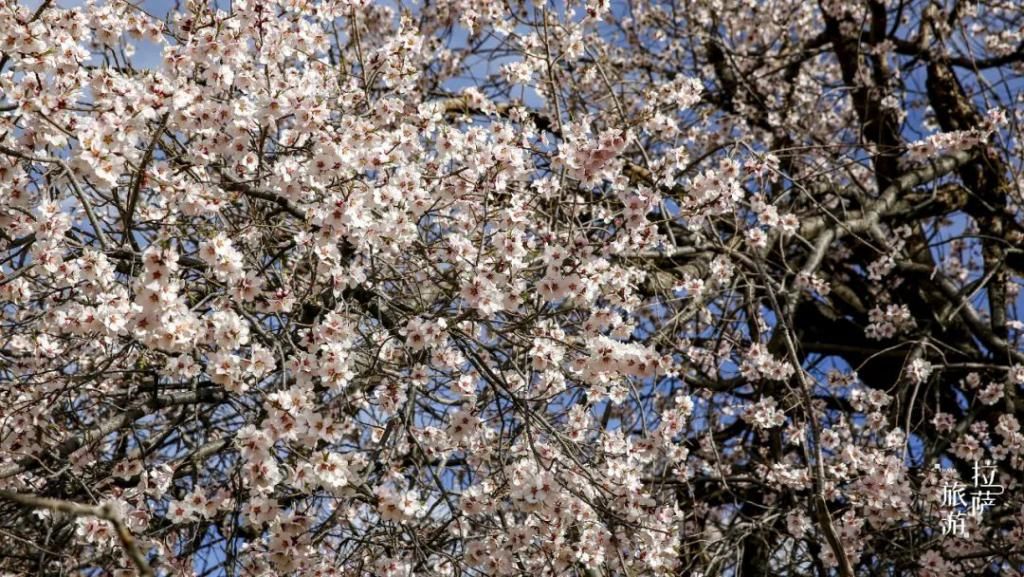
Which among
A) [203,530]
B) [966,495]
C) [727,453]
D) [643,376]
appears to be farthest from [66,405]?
[966,495]

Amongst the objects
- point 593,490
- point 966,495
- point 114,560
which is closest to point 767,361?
point 966,495

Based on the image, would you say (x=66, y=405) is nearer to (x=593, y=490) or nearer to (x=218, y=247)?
(x=218, y=247)

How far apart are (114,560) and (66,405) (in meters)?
0.84

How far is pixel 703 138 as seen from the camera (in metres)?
6.82

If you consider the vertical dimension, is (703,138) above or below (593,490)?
above

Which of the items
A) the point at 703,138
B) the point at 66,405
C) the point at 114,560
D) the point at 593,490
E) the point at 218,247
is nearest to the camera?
the point at 218,247

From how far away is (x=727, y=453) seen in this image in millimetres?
6328

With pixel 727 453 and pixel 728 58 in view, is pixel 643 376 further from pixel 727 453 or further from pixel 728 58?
pixel 728 58

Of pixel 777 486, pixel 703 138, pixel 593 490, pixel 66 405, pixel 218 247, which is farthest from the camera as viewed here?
pixel 703 138

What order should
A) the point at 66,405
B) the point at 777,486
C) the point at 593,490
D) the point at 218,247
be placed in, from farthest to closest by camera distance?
the point at 777,486
the point at 66,405
the point at 593,490
the point at 218,247

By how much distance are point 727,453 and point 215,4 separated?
4.29 meters

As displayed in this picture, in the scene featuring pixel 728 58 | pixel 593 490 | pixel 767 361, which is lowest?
pixel 593 490

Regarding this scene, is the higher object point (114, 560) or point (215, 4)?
point (215, 4)

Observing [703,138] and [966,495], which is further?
[703,138]
